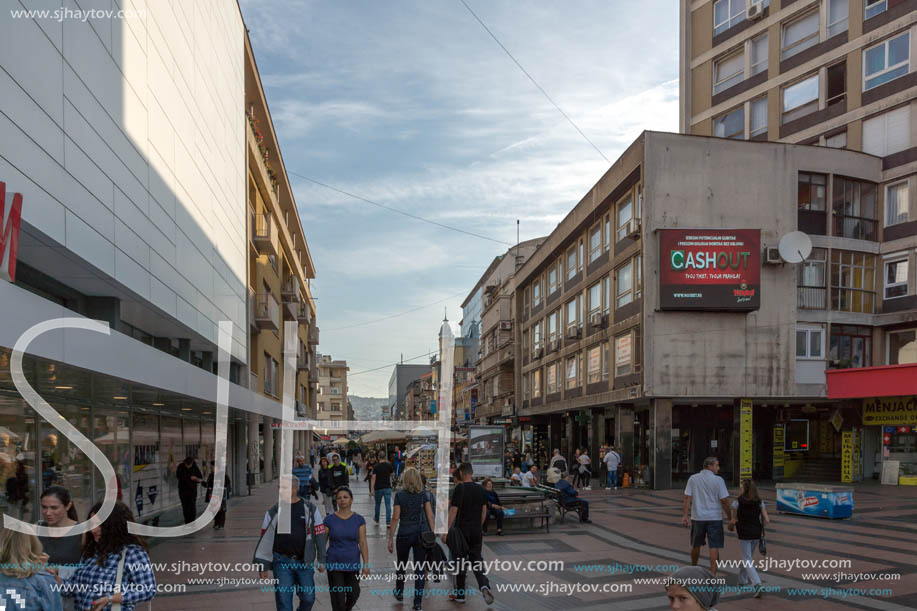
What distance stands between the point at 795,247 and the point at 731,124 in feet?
41.4

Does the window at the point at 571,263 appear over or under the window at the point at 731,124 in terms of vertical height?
under

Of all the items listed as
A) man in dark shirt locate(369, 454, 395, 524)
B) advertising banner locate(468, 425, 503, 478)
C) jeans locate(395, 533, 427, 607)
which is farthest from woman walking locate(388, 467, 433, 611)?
advertising banner locate(468, 425, 503, 478)

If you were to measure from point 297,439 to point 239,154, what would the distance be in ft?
116

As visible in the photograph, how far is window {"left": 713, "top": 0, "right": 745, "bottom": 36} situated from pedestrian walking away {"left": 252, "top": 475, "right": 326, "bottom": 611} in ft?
123

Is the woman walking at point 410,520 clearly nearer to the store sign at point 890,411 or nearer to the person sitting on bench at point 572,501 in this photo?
the person sitting on bench at point 572,501

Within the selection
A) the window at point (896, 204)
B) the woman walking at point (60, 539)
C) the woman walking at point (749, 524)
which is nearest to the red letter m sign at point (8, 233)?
the woman walking at point (60, 539)

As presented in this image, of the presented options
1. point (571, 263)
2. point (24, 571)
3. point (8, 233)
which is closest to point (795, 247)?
point (571, 263)

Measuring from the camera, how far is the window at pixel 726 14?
38031 mm

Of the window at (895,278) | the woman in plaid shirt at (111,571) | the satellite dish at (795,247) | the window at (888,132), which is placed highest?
the window at (888,132)

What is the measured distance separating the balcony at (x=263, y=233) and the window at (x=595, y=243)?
15516mm

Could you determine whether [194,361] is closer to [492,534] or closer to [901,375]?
[492,534]

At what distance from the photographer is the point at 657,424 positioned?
96.2 ft

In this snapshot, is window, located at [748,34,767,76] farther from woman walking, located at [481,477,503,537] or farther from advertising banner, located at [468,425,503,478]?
woman walking, located at [481,477,503,537]

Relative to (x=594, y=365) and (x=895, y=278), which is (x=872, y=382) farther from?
(x=594, y=365)
